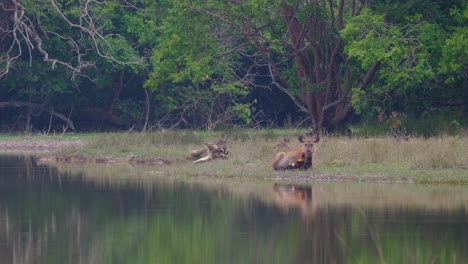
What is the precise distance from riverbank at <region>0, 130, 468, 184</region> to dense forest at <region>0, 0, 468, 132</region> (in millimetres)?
4220

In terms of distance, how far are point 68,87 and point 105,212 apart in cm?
2834

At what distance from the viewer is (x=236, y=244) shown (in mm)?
14086

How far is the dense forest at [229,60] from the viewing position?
32.3 metres

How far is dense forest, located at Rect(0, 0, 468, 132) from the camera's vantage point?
106 ft

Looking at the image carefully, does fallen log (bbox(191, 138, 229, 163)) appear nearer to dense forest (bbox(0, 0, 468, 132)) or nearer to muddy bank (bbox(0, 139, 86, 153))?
dense forest (bbox(0, 0, 468, 132))

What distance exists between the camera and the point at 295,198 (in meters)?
19.3

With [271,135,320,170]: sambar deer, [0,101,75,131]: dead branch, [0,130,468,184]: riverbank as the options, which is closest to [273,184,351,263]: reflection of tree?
[271,135,320,170]: sambar deer

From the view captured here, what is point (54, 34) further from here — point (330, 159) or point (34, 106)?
point (330, 159)

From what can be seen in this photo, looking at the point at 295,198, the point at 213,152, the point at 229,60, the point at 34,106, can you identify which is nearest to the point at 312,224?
the point at 295,198

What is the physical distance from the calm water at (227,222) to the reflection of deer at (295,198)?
0.07 feet

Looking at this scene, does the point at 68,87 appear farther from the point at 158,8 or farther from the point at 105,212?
the point at 105,212

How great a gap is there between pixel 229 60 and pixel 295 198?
24615mm

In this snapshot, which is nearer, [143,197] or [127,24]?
[143,197]

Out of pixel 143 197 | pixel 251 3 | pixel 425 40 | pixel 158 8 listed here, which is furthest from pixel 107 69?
pixel 143 197
